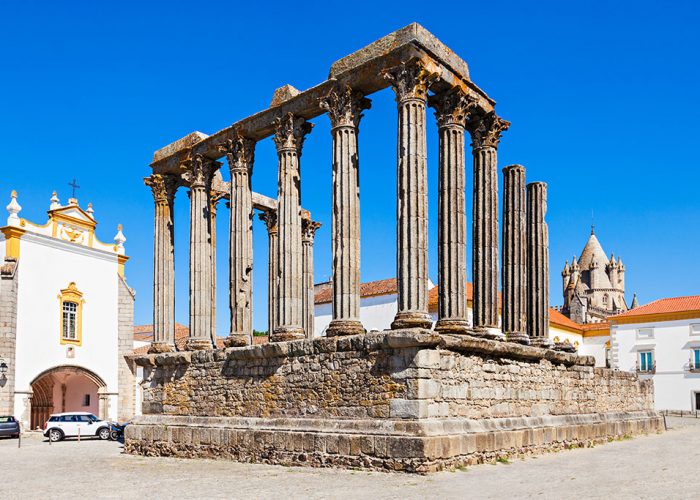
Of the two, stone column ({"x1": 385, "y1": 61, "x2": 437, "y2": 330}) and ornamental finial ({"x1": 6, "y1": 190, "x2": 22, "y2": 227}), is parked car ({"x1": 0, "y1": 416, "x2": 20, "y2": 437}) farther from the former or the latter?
stone column ({"x1": 385, "y1": 61, "x2": 437, "y2": 330})

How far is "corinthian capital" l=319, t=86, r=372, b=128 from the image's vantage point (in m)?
15.9

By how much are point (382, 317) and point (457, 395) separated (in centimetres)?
2798

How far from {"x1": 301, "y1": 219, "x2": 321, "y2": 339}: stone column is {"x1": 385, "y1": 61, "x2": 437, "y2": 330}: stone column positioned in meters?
7.26

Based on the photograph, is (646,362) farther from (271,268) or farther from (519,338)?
(519,338)

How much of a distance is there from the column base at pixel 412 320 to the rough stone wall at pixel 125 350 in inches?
984

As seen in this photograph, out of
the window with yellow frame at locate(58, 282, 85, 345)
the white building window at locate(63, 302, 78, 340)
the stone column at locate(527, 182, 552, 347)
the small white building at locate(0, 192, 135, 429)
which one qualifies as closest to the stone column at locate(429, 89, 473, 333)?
the stone column at locate(527, 182, 552, 347)

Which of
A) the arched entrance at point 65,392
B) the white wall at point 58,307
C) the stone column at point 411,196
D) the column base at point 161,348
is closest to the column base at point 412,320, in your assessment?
the stone column at point 411,196

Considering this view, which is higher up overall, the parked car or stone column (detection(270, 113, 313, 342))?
stone column (detection(270, 113, 313, 342))

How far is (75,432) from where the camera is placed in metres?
29.1

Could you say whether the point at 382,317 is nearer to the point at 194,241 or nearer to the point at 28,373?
the point at 28,373

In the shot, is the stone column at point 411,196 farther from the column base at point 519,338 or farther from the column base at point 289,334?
the column base at point 519,338

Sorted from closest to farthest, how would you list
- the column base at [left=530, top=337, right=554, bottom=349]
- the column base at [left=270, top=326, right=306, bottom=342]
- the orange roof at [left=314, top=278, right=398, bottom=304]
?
1. the column base at [left=270, top=326, right=306, bottom=342]
2. the column base at [left=530, top=337, right=554, bottom=349]
3. the orange roof at [left=314, top=278, right=398, bottom=304]

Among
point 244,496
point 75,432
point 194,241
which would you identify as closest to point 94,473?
point 244,496

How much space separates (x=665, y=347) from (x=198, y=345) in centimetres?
3588
